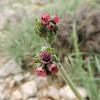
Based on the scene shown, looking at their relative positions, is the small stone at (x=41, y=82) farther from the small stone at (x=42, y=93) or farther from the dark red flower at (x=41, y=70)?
the dark red flower at (x=41, y=70)

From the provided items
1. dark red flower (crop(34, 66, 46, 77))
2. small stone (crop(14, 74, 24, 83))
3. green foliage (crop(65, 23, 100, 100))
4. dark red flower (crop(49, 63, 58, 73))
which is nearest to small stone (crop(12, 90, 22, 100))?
small stone (crop(14, 74, 24, 83))

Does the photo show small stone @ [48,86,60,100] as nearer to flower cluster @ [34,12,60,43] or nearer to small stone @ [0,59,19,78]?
small stone @ [0,59,19,78]

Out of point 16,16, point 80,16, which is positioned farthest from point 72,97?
point 16,16

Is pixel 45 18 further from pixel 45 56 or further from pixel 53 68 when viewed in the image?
pixel 53 68

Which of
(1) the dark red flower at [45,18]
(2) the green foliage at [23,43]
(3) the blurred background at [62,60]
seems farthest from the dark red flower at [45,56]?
(2) the green foliage at [23,43]

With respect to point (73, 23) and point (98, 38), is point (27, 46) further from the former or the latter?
point (98, 38)

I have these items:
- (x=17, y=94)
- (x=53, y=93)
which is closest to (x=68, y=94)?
(x=53, y=93)
